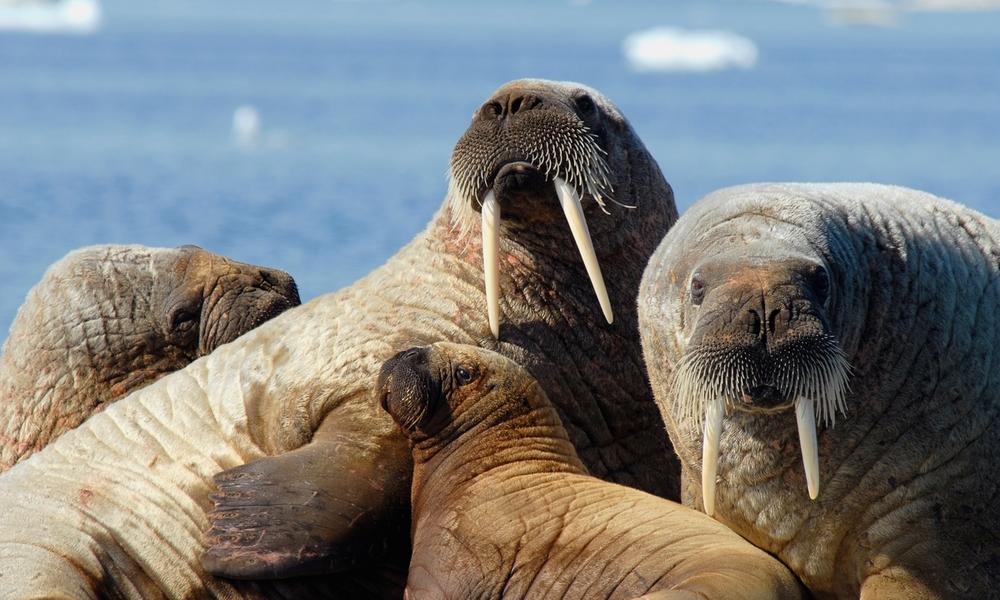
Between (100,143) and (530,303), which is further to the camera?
(100,143)

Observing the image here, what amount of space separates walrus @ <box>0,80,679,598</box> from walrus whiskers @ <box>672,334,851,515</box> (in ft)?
4.86

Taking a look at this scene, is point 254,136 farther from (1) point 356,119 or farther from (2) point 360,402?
(2) point 360,402

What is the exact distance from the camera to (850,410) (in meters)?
4.64

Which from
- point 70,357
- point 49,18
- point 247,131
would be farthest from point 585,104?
point 49,18

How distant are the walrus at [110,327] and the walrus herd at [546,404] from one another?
13mm

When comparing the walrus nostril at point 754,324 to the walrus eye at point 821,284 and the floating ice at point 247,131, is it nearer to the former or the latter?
the walrus eye at point 821,284

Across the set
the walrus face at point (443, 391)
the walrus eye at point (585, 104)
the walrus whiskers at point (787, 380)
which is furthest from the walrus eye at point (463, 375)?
the walrus whiskers at point (787, 380)

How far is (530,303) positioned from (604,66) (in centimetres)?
6170

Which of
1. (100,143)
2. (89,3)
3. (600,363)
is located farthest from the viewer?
(89,3)

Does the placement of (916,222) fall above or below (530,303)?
above

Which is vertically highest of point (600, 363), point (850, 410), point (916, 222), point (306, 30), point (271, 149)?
point (916, 222)

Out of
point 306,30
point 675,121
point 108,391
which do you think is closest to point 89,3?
point 306,30

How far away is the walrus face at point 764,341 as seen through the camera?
168 inches

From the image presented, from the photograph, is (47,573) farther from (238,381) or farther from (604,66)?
(604,66)
